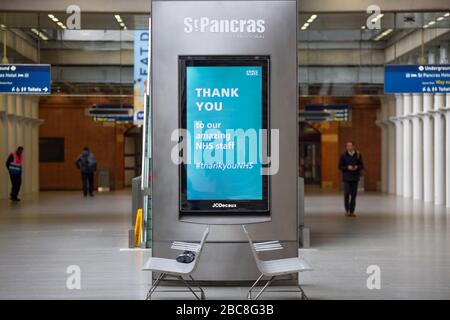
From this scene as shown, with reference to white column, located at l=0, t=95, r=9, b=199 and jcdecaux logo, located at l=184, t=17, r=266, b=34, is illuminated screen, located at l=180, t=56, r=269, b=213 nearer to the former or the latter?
jcdecaux logo, located at l=184, t=17, r=266, b=34

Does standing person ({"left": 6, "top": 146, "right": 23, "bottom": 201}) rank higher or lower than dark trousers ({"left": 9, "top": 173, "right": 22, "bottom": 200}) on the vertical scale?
higher

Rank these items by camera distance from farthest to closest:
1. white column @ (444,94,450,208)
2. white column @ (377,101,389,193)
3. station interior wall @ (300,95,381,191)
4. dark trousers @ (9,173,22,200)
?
station interior wall @ (300,95,381,191), white column @ (377,101,389,193), dark trousers @ (9,173,22,200), white column @ (444,94,450,208)

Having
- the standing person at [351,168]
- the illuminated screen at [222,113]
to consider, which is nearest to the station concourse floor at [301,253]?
the standing person at [351,168]

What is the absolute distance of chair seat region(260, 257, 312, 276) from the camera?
321 inches

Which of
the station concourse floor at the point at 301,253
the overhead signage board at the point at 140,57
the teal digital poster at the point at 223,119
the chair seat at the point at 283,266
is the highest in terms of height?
the overhead signage board at the point at 140,57

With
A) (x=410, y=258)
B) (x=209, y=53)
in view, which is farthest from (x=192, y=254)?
(x=410, y=258)

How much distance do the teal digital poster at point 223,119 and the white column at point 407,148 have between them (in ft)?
69.4

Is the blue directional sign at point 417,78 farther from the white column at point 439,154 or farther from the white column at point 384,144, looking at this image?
the white column at point 384,144

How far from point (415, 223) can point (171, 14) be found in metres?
10.3

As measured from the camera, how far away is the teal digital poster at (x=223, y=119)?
30.7 feet

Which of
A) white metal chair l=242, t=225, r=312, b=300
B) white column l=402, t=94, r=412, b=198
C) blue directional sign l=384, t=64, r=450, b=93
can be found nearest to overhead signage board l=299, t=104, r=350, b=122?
white column l=402, t=94, r=412, b=198

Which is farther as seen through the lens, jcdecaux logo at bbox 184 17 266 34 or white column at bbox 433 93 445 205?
white column at bbox 433 93 445 205

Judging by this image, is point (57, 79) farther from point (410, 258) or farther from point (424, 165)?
point (410, 258)

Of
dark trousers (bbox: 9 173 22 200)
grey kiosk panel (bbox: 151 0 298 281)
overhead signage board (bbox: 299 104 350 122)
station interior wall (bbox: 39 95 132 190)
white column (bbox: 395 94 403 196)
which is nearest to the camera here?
grey kiosk panel (bbox: 151 0 298 281)
